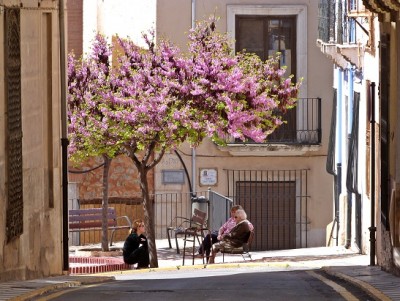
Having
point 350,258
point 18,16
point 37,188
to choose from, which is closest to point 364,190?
point 350,258

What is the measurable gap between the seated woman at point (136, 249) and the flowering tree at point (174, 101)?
81cm

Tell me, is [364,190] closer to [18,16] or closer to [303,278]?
[303,278]

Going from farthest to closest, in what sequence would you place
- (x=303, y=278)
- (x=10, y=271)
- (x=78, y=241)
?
(x=78, y=241) → (x=303, y=278) → (x=10, y=271)

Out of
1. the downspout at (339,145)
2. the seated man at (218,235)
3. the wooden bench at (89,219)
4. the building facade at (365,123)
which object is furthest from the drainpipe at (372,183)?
the wooden bench at (89,219)

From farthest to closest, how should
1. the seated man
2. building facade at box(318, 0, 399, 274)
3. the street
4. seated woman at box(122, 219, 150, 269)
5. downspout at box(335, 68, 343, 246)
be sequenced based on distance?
downspout at box(335, 68, 343, 246), the seated man, seated woman at box(122, 219, 150, 269), building facade at box(318, 0, 399, 274), the street

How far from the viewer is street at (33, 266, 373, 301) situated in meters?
16.1

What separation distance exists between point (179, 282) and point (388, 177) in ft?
12.2

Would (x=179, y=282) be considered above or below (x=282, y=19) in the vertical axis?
below

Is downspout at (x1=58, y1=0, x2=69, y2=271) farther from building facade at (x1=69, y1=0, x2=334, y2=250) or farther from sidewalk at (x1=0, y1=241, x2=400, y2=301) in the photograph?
building facade at (x1=69, y1=0, x2=334, y2=250)

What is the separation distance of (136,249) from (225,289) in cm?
1024

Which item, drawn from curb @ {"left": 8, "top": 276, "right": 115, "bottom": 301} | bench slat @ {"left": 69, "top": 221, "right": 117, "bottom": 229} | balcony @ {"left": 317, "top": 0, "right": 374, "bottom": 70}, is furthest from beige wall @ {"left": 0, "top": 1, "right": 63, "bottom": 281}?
bench slat @ {"left": 69, "top": 221, "right": 117, "bottom": 229}

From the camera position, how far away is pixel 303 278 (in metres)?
20.3

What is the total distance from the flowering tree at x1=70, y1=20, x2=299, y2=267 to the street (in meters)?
7.31

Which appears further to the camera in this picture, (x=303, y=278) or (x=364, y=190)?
(x=364, y=190)
